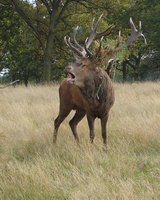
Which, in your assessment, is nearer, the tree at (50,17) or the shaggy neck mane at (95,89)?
the shaggy neck mane at (95,89)

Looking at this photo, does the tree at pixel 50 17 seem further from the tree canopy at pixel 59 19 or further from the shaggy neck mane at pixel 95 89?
the shaggy neck mane at pixel 95 89

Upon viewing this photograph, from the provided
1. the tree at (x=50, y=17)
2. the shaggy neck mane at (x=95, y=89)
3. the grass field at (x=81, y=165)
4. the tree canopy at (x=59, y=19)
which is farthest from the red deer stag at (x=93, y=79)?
the tree at (x=50, y=17)

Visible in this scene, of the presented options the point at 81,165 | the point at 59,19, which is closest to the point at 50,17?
the point at 59,19

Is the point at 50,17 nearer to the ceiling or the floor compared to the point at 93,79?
nearer to the ceiling

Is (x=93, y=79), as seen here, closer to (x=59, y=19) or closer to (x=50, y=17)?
(x=50, y=17)

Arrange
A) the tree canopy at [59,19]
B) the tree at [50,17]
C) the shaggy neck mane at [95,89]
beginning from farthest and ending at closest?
the tree canopy at [59,19] → the tree at [50,17] → the shaggy neck mane at [95,89]

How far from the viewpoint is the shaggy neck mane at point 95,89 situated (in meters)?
4.11

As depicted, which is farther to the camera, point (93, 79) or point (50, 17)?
point (50, 17)

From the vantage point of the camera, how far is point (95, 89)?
418 centimetres

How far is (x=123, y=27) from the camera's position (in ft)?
56.4

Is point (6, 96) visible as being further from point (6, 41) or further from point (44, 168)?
point (44, 168)

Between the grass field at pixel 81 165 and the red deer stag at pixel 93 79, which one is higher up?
the red deer stag at pixel 93 79

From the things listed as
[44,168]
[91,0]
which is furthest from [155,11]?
[44,168]

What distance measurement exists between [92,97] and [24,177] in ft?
5.18
